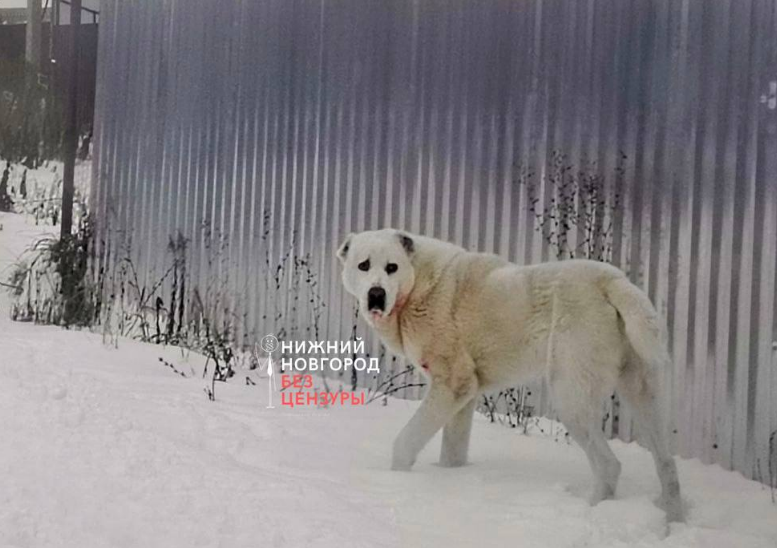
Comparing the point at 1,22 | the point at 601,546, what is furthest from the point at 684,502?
A: the point at 1,22

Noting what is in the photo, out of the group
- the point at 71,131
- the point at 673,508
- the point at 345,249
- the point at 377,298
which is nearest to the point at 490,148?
the point at 345,249

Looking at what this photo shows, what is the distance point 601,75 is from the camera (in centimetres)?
341

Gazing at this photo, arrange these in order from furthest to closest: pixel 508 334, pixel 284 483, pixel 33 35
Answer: pixel 33 35, pixel 508 334, pixel 284 483

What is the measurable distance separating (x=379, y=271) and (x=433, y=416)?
57 cm

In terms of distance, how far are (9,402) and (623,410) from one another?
249cm

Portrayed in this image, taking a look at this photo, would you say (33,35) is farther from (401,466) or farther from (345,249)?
(401,466)

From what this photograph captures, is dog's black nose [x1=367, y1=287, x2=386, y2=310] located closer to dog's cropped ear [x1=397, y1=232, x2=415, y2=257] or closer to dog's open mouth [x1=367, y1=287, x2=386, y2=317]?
dog's open mouth [x1=367, y1=287, x2=386, y2=317]

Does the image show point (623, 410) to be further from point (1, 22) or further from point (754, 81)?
point (1, 22)

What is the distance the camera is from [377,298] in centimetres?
290

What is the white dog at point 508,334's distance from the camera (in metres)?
2.59

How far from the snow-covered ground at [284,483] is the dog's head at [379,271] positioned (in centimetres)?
59

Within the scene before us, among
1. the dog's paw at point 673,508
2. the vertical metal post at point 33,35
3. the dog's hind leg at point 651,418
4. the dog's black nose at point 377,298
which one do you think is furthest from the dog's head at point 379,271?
the vertical metal post at point 33,35

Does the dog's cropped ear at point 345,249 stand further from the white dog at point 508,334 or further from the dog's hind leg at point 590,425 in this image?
the dog's hind leg at point 590,425

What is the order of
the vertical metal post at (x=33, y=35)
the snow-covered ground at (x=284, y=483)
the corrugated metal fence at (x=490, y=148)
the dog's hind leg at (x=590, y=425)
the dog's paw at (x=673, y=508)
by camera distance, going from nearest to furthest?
the snow-covered ground at (x=284, y=483) → the dog's paw at (x=673, y=508) → the dog's hind leg at (x=590, y=425) → the corrugated metal fence at (x=490, y=148) → the vertical metal post at (x=33, y=35)
